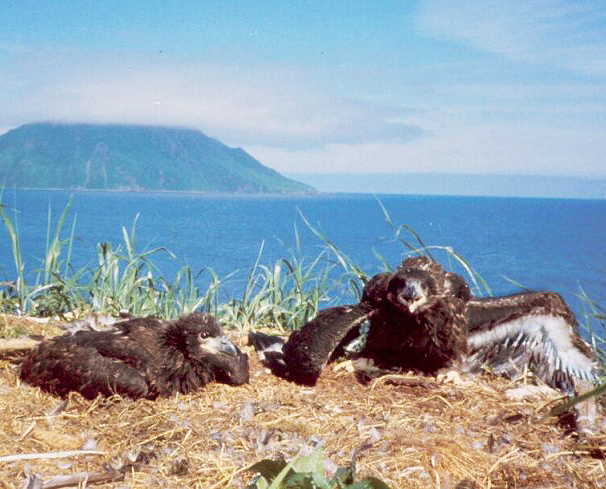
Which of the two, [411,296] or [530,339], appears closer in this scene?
[411,296]

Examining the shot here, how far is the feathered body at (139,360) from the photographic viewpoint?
4129mm

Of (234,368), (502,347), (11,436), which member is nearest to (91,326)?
(234,368)

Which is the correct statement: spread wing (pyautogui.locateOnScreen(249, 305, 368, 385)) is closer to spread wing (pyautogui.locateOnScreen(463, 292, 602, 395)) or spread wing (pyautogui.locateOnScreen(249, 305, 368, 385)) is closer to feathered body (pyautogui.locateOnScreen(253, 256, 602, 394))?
feathered body (pyautogui.locateOnScreen(253, 256, 602, 394))

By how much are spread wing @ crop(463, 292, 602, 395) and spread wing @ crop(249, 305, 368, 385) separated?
86cm

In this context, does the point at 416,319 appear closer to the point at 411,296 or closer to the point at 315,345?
the point at 411,296

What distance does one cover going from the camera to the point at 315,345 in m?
4.61

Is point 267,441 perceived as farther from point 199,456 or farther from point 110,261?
point 110,261

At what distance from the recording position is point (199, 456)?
129 inches

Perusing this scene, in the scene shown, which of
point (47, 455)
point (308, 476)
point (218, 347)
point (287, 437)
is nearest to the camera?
point (308, 476)

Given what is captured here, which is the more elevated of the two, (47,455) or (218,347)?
(218,347)

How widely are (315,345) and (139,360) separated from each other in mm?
1093

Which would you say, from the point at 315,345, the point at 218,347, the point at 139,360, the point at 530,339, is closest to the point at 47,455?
the point at 139,360

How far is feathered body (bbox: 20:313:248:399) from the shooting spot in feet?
13.5

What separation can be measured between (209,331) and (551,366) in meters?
2.39
